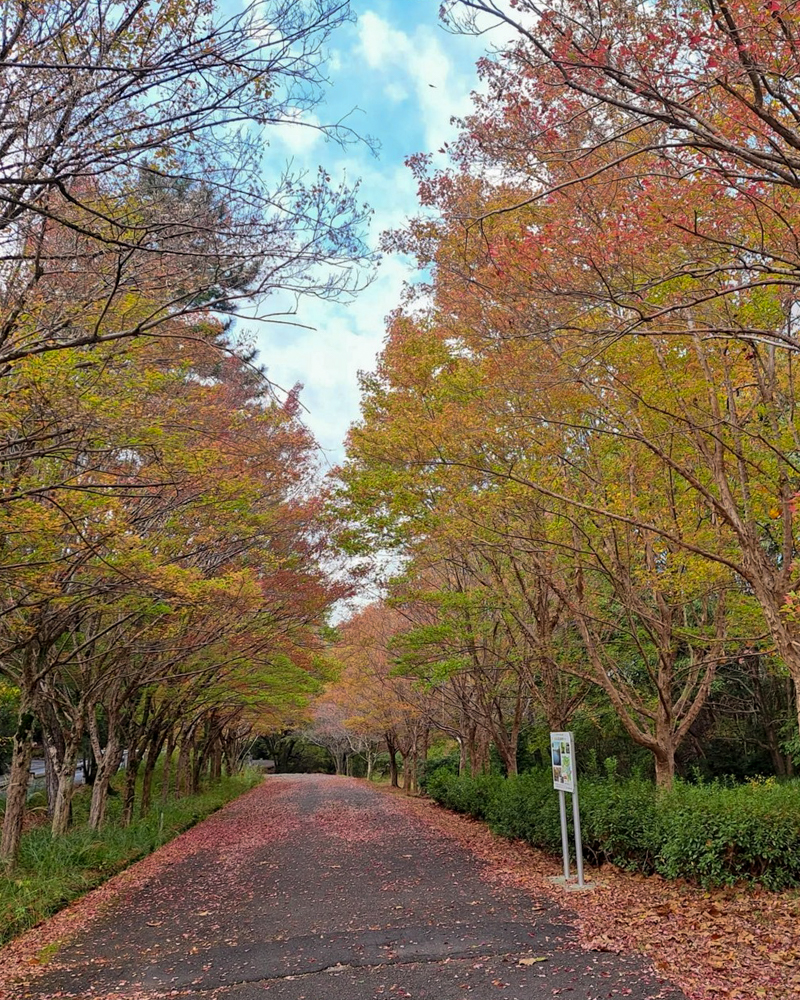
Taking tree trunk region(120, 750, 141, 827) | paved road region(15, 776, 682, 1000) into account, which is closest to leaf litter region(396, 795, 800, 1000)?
paved road region(15, 776, 682, 1000)

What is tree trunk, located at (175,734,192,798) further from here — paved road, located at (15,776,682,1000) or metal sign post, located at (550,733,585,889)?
metal sign post, located at (550,733,585,889)

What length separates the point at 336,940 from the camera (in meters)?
6.69

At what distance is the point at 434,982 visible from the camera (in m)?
5.27

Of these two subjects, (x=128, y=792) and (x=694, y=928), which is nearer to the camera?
(x=694, y=928)

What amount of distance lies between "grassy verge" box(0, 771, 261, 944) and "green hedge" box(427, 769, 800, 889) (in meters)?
7.12

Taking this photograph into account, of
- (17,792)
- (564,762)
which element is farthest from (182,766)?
(564,762)

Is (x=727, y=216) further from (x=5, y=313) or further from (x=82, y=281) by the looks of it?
(x=5, y=313)

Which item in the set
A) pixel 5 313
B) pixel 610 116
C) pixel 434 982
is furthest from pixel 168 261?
pixel 434 982

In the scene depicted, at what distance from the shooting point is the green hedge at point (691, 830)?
7277mm

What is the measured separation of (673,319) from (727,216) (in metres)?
1.29

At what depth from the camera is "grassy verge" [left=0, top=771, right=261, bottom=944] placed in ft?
26.9

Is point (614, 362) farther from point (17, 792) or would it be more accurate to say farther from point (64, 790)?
point (64, 790)

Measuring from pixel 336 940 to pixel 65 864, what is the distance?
5912 mm

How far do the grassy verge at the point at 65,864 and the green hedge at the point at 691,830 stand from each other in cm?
712
